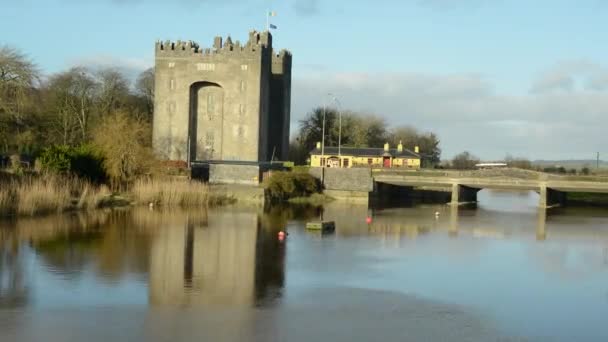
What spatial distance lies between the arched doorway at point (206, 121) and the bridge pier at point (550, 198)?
82.7 feet

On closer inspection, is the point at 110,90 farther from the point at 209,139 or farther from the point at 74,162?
the point at 74,162

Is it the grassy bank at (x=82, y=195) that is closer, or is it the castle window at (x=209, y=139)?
the grassy bank at (x=82, y=195)

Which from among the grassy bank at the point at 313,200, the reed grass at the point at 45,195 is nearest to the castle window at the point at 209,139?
the grassy bank at the point at 313,200

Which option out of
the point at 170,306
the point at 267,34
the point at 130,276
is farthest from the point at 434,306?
the point at 267,34

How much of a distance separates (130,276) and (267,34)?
4362cm

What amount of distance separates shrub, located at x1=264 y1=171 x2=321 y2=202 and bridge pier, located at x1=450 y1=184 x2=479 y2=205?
407 inches

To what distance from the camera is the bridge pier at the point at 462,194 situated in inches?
2210

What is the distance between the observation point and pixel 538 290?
70.0ft

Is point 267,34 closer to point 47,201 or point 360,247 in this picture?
point 47,201

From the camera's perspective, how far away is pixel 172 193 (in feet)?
143

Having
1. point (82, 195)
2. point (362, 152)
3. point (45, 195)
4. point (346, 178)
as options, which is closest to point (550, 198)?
point (346, 178)

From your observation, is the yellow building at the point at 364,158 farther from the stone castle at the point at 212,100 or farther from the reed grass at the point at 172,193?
the reed grass at the point at 172,193

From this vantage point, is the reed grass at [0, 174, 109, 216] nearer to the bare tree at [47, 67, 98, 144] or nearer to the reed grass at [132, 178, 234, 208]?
the reed grass at [132, 178, 234, 208]

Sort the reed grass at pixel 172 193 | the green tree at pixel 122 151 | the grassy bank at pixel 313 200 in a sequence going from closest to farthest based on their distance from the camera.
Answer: the reed grass at pixel 172 193
the green tree at pixel 122 151
the grassy bank at pixel 313 200
